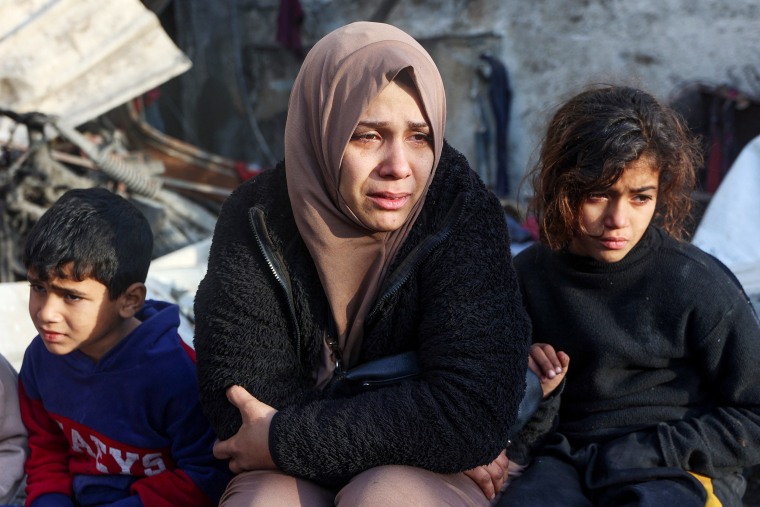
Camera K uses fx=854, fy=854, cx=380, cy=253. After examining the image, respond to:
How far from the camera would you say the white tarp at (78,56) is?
4.55 metres

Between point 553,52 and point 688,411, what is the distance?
5.22 metres

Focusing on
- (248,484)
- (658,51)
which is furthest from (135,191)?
(658,51)

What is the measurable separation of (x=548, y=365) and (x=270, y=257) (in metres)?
0.73

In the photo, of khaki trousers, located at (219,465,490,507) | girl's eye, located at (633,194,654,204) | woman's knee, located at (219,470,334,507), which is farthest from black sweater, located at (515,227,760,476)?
woman's knee, located at (219,470,334,507)

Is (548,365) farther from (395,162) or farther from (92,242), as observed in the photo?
(92,242)

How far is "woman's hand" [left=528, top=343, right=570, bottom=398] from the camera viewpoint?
6.93 ft

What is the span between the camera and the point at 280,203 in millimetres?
2088

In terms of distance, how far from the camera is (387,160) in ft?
6.21

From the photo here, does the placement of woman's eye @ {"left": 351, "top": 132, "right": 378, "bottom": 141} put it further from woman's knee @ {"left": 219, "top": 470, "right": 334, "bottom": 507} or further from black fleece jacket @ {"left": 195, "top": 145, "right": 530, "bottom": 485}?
woman's knee @ {"left": 219, "top": 470, "right": 334, "bottom": 507}

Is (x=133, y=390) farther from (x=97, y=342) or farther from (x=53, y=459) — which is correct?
(x=53, y=459)

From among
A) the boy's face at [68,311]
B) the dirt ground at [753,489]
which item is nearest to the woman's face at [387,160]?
the boy's face at [68,311]

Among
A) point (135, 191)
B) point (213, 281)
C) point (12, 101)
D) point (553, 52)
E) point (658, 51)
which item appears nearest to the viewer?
point (213, 281)

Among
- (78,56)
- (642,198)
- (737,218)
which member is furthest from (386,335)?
(78,56)

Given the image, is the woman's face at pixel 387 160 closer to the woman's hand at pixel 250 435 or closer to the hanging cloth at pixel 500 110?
the woman's hand at pixel 250 435
